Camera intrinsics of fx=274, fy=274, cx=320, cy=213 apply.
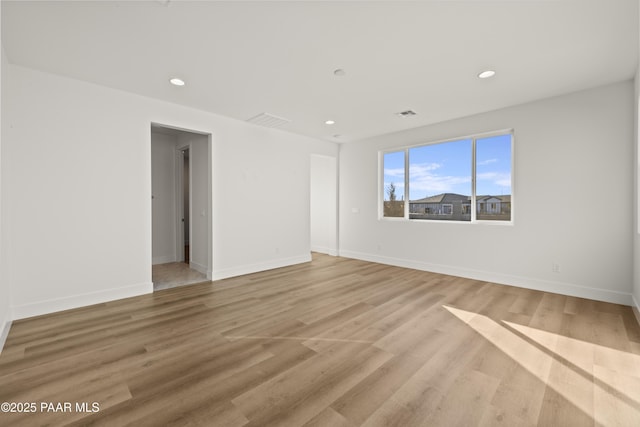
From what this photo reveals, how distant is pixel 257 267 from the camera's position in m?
5.16

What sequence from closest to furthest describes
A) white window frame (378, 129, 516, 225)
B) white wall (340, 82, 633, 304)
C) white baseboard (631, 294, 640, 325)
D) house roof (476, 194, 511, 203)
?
white baseboard (631, 294, 640, 325) < white wall (340, 82, 633, 304) < white window frame (378, 129, 516, 225) < house roof (476, 194, 511, 203)

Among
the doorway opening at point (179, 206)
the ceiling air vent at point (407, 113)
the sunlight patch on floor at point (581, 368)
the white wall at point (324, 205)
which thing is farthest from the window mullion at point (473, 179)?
the doorway opening at point (179, 206)

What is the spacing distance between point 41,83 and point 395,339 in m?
4.71

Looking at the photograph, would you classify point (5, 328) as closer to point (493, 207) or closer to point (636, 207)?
point (493, 207)

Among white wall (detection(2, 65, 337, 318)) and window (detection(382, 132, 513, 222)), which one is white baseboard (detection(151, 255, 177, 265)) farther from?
window (detection(382, 132, 513, 222))

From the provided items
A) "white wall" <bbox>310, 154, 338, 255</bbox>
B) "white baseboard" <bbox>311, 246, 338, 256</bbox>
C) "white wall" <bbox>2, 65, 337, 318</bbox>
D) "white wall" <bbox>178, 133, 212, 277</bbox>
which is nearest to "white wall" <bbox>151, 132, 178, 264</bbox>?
"white wall" <bbox>178, 133, 212, 277</bbox>

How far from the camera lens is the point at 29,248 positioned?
3057 mm

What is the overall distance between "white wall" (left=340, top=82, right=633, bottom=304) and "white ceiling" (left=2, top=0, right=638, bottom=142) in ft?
1.34

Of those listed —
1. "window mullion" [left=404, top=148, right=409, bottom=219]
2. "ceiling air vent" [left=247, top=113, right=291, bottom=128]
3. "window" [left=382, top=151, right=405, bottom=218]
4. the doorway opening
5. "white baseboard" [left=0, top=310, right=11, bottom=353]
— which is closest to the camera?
"white baseboard" [left=0, top=310, right=11, bottom=353]

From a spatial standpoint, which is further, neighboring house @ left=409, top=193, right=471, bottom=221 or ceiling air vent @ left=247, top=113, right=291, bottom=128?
neighboring house @ left=409, top=193, right=471, bottom=221

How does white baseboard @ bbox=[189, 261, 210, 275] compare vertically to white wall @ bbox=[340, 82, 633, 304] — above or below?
below

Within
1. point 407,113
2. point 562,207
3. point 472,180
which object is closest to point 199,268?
point 407,113

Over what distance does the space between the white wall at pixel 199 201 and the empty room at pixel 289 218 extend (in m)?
0.06

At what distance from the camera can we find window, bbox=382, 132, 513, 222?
14.7 ft
